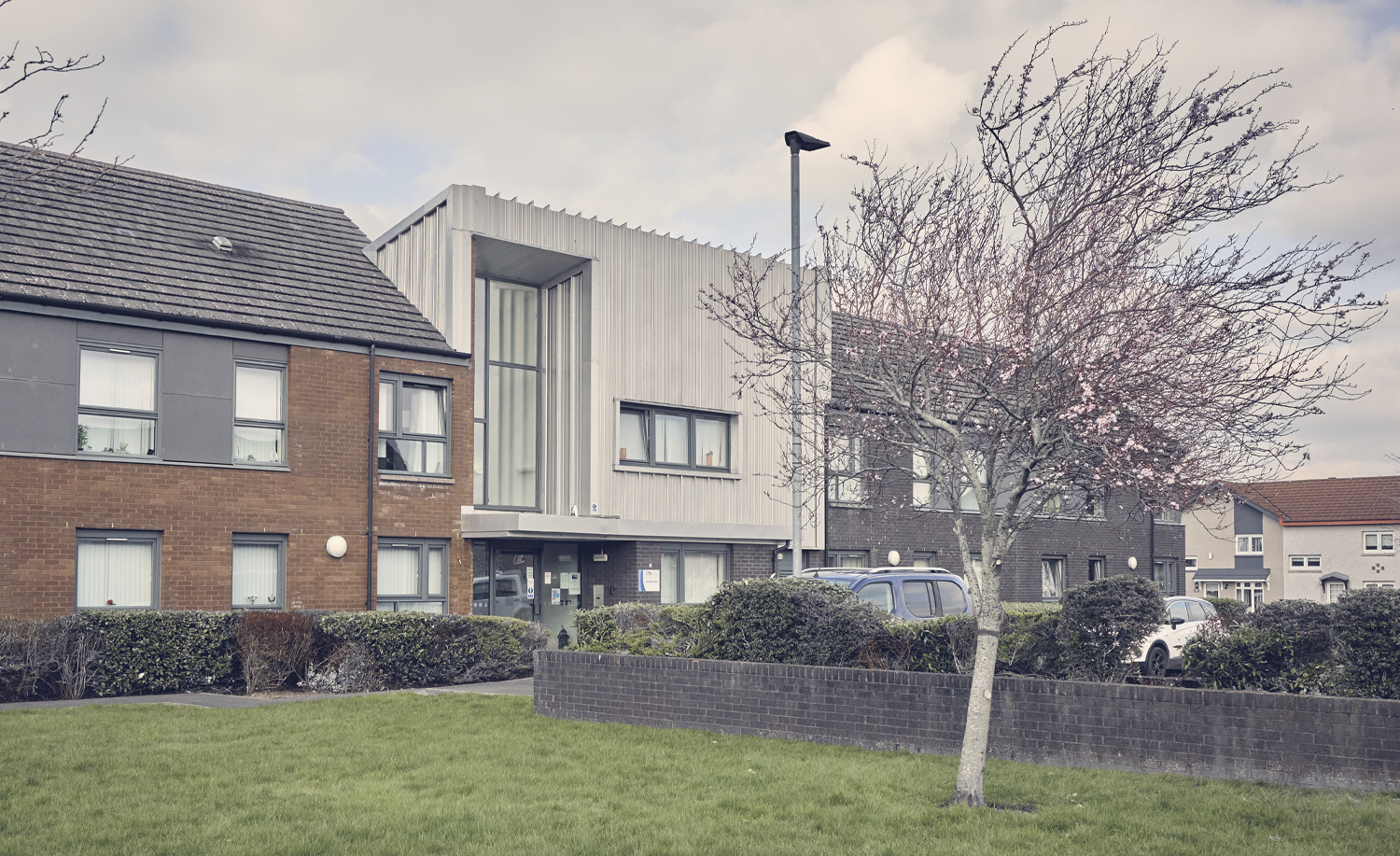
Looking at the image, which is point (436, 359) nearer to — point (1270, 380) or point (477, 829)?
point (477, 829)

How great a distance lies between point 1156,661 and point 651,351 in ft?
34.5

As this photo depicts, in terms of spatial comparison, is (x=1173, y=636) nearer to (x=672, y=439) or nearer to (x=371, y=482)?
(x=672, y=439)

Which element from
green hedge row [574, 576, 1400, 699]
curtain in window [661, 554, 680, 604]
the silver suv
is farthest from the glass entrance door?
green hedge row [574, 576, 1400, 699]

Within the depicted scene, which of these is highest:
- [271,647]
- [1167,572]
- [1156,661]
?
[1167,572]

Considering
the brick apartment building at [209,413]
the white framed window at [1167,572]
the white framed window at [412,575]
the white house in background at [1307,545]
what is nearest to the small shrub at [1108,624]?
the white framed window at [412,575]

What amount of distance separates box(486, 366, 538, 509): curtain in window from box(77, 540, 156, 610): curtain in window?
6.49m

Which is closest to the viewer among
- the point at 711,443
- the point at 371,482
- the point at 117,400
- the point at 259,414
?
the point at 117,400

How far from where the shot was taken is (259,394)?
1934 centimetres

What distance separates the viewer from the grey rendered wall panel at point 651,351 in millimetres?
21891

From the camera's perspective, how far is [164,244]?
65.1 ft

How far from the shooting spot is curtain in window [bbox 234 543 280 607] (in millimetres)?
18906

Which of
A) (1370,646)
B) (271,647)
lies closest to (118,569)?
(271,647)

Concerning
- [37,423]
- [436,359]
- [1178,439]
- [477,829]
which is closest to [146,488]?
[37,423]

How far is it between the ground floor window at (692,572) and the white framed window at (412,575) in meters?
4.27
